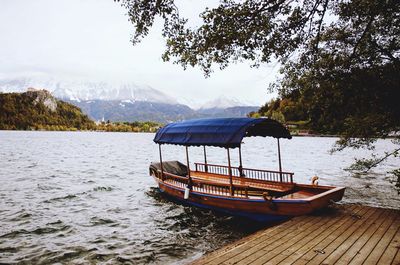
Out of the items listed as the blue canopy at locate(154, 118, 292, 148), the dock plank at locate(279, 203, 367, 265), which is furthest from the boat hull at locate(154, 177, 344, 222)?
the blue canopy at locate(154, 118, 292, 148)

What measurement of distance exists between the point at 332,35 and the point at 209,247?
33.6 feet

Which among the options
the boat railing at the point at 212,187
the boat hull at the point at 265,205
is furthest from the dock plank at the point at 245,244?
the boat railing at the point at 212,187

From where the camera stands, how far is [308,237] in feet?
26.1

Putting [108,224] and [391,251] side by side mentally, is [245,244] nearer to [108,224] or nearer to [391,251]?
[391,251]

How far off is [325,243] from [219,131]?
617 cm

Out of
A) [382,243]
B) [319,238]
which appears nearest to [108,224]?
[319,238]

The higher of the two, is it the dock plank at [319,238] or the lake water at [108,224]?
the dock plank at [319,238]

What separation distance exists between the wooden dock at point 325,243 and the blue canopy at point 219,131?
3.92 m

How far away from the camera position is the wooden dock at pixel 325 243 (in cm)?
639

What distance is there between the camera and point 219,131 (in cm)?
1232

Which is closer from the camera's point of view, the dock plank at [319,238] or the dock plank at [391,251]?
the dock plank at [391,251]

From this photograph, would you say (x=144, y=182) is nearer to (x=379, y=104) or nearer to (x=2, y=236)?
(x=2, y=236)

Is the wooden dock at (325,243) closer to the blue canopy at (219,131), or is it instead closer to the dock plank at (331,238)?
the dock plank at (331,238)

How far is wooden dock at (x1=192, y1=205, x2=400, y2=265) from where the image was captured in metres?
6.39
